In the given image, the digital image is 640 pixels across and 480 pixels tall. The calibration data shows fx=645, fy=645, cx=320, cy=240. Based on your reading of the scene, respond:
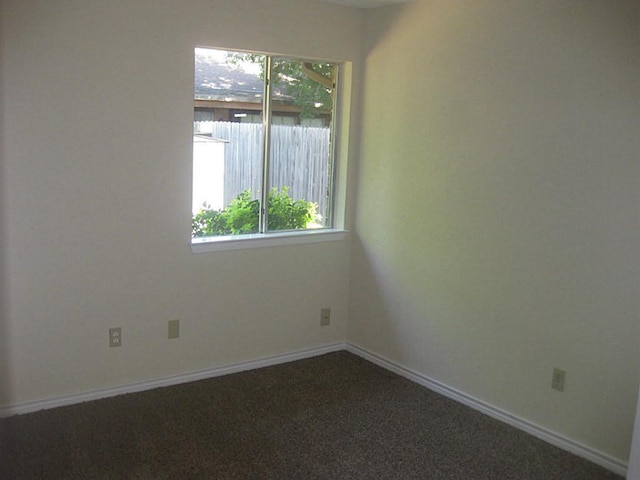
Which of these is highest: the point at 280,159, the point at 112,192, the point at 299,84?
the point at 299,84

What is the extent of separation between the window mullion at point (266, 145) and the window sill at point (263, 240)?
0.11m

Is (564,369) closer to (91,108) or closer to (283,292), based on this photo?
(283,292)

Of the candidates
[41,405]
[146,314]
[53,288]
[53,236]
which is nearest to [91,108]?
[53,236]

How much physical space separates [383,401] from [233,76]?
2.11 m

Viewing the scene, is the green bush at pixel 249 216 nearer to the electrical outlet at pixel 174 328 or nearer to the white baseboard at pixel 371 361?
the electrical outlet at pixel 174 328

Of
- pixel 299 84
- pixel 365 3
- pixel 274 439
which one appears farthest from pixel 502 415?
pixel 365 3

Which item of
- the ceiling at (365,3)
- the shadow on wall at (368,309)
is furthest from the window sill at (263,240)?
the ceiling at (365,3)

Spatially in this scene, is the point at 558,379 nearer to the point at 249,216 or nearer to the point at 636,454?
the point at 636,454

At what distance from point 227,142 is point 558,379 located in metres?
2.29

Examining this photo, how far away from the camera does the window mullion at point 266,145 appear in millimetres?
3982

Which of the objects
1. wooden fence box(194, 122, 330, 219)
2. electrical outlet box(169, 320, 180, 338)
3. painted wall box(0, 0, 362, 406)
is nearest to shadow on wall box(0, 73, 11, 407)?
painted wall box(0, 0, 362, 406)

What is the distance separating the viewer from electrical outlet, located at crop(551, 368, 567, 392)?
327cm

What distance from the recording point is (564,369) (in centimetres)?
325

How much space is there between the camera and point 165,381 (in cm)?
379
